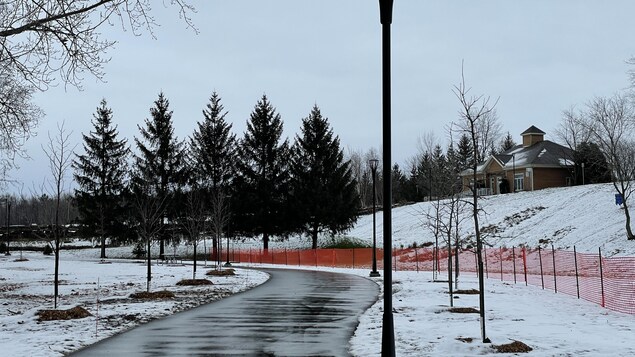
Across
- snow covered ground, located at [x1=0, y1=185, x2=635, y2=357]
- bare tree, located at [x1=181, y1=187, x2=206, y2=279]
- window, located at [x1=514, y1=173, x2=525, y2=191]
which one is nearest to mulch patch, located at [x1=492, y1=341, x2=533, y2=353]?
snow covered ground, located at [x1=0, y1=185, x2=635, y2=357]

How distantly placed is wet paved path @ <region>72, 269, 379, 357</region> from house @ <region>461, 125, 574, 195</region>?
164ft

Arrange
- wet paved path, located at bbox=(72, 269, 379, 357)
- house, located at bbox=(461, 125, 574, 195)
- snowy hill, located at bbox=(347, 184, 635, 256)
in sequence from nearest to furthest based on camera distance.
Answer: wet paved path, located at bbox=(72, 269, 379, 357) → snowy hill, located at bbox=(347, 184, 635, 256) → house, located at bbox=(461, 125, 574, 195)

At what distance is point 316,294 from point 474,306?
6.96 meters

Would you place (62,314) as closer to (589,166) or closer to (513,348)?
(513,348)

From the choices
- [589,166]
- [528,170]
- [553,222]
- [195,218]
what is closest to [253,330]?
[195,218]

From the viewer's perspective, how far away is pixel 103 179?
64.3 metres

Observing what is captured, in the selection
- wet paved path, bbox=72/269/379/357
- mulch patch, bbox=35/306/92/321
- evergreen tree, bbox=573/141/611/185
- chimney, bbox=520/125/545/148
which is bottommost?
wet paved path, bbox=72/269/379/357

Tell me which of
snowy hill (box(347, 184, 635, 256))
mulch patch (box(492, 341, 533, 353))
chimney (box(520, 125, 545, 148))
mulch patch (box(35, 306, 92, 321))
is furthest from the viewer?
chimney (box(520, 125, 545, 148))

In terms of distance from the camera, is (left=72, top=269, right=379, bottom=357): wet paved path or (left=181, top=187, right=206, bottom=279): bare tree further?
(left=181, top=187, right=206, bottom=279): bare tree

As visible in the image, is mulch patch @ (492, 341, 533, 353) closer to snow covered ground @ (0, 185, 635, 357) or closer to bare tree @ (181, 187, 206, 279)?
snow covered ground @ (0, 185, 635, 357)

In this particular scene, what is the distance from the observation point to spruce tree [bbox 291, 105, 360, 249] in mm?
59344

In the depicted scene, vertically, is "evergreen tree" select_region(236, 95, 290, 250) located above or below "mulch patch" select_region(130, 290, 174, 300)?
above

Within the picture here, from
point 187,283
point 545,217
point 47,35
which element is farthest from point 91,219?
point 47,35

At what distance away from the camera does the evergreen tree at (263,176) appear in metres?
61.0
